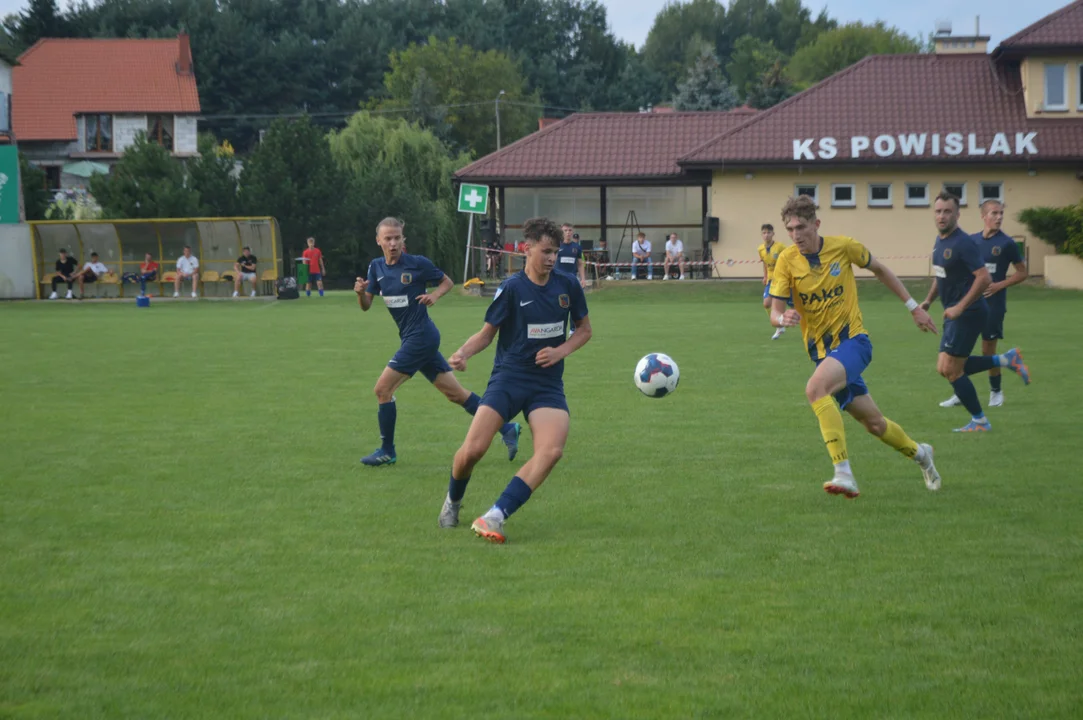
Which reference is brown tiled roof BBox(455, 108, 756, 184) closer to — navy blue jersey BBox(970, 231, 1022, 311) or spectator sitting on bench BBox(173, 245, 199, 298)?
spectator sitting on bench BBox(173, 245, 199, 298)

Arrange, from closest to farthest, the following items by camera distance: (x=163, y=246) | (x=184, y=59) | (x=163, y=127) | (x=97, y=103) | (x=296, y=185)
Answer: (x=163, y=246) < (x=296, y=185) < (x=97, y=103) < (x=163, y=127) < (x=184, y=59)

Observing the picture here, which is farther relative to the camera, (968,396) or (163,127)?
(163,127)

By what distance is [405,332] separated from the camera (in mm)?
10266

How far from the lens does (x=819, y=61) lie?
91812 millimetres

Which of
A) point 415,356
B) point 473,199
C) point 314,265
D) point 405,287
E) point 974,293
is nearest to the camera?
point 415,356

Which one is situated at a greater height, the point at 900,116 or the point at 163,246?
the point at 900,116

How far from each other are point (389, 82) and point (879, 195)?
1840 inches

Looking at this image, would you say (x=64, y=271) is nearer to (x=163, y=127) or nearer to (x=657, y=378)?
(x=657, y=378)

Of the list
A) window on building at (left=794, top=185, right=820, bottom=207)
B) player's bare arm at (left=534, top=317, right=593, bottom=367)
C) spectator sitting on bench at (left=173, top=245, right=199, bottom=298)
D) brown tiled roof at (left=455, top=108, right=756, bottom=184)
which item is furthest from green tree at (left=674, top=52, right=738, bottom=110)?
player's bare arm at (left=534, top=317, right=593, bottom=367)

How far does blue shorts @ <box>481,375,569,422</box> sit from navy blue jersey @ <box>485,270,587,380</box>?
2.1 inches

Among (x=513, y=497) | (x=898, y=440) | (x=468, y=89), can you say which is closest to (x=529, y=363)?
(x=513, y=497)

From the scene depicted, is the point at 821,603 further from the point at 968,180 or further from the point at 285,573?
the point at 968,180

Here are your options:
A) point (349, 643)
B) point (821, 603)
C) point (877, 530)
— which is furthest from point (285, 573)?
point (877, 530)

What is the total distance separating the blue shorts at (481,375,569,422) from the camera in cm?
737
